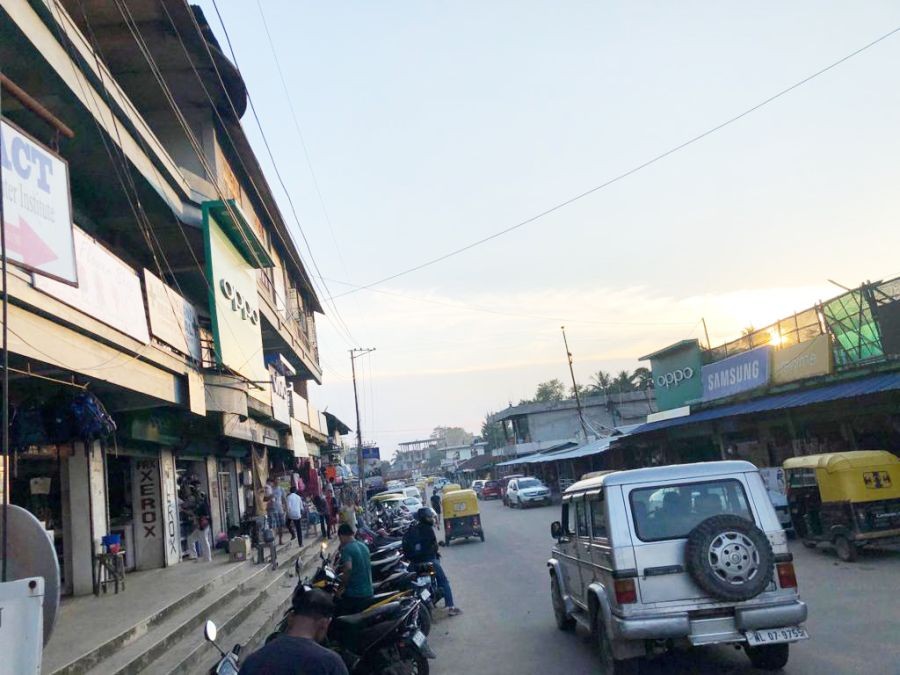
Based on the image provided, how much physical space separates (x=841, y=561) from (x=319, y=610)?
1156 cm

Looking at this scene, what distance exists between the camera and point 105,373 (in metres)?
8.96

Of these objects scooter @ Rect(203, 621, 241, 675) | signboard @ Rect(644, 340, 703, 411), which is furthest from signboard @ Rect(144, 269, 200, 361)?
signboard @ Rect(644, 340, 703, 411)

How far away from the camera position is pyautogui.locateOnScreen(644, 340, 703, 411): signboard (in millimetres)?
27234

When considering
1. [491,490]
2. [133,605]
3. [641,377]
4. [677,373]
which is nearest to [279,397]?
[133,605]

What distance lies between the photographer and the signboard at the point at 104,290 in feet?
26.1

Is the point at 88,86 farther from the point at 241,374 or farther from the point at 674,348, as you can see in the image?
the point at 674,348

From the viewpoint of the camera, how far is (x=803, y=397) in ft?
57.8

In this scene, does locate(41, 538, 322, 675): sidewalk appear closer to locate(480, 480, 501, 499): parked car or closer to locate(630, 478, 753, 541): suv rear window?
locate(630, 478, 753, 541): suv rear window

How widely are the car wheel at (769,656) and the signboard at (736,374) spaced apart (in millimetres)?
16135

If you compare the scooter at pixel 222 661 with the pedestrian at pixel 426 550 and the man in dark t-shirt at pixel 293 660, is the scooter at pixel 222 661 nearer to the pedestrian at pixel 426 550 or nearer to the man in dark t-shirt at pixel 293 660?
the man in dark t-shirt at pixel 293 660

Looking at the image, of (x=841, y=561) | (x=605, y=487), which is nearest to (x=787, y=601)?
(x=605, y=487)

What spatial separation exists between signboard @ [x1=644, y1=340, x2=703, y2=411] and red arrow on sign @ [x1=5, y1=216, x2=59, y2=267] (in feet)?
79.2

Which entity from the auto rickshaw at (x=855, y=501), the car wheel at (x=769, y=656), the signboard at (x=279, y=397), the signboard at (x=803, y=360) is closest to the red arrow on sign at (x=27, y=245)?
the car wheel at (x=769, y=656)

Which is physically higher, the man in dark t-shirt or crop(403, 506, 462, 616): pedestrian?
the man in dark t-shirt
